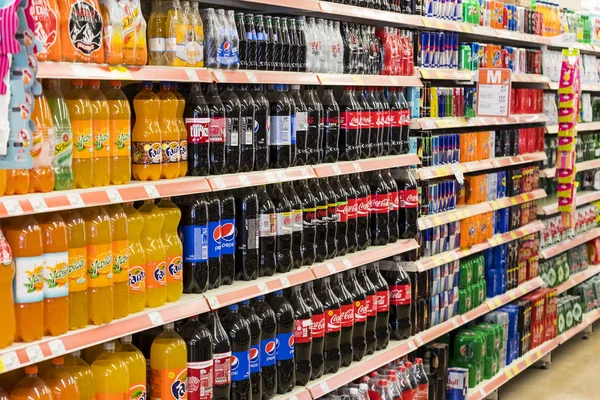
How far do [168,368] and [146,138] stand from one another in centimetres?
93

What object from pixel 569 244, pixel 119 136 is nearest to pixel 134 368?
pixel 119 136

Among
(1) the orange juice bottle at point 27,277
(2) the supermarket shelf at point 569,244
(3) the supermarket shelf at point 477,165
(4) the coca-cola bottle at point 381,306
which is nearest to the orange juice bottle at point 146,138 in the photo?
(1) the orange juice bottle at point 27,277

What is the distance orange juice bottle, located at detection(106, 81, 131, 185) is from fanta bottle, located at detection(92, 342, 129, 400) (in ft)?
2.14

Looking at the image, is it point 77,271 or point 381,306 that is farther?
point 381,306

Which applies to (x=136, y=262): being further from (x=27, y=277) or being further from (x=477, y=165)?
(x=477, y=165)

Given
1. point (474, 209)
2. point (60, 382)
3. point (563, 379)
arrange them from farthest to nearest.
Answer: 1. point (563, 379)
2. point (474, 209)
3. point (60, 382)

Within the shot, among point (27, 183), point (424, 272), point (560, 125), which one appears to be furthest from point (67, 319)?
point (560, 125)

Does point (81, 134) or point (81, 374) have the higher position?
point (81, 134)

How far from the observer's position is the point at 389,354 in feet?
17.5

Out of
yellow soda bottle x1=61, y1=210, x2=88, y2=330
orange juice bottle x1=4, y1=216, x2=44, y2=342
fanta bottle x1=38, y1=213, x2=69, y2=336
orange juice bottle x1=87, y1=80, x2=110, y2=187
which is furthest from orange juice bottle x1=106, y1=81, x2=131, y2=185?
orange juice bottle x1=4, y1=216, x2=44, y2=342

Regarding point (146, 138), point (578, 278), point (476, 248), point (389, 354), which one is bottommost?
point (578, 278)

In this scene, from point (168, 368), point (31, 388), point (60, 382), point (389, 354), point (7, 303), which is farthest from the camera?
point (389, 354)

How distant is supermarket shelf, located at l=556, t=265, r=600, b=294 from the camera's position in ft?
27.1

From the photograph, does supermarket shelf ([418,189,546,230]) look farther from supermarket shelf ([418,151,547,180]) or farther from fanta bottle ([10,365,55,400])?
fanta bottle ([10,365,55,400])
